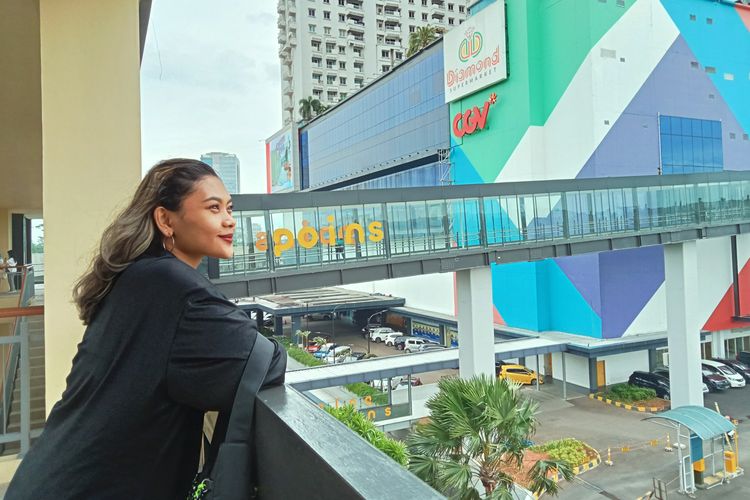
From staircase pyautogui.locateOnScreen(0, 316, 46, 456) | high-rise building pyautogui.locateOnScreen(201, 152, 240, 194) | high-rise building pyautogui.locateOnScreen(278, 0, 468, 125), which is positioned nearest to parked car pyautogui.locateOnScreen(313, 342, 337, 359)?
high-rise building pyautogui.locateOnScreen(201, 152, 240, 194)

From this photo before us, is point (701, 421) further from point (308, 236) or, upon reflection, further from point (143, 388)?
point (143, 388)

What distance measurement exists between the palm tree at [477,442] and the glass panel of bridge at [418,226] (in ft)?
24.3

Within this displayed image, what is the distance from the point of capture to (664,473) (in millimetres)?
13438

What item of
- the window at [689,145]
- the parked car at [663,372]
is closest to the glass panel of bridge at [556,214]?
the parked car at [663,372]

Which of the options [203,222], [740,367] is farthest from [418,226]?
[740,367]

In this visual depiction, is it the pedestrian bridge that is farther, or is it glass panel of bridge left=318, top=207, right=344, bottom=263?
glass panel of bridge left=318, top=207, right=344, bottom=263

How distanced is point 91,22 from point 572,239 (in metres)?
14.5

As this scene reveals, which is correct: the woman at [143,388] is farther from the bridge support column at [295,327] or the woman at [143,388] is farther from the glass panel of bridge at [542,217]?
the bridge support column at [295,327]

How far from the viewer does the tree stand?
171 ft

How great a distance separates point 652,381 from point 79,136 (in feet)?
74.4

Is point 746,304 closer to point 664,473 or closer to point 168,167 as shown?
point 664,473

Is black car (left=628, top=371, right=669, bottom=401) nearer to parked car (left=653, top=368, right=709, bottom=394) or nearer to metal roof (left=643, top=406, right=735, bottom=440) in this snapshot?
parked car (left=653, top=368, right=709, bottom=394)

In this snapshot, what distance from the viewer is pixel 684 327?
17.3 meters

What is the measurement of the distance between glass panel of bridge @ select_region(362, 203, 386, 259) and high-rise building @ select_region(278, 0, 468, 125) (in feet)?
145
